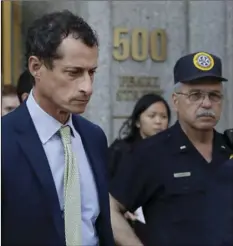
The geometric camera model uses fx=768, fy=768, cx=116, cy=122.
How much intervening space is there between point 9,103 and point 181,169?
125cm

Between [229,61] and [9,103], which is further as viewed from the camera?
[229,61]

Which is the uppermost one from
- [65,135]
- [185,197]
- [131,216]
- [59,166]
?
[65,135]

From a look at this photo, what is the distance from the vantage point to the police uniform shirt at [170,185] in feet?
11.1

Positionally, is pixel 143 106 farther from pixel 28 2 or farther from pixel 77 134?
pixel 77 134

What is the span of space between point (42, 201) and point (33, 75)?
45 cm

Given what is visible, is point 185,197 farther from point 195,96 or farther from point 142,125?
point 142,125

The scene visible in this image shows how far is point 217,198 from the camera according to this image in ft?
8.54

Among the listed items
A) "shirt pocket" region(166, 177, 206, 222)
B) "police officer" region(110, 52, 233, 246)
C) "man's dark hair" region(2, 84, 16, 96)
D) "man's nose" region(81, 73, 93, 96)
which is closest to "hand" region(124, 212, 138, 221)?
"police officer" region(110, 52, 233, 246)

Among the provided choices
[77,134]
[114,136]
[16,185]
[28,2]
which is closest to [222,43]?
[114,136]

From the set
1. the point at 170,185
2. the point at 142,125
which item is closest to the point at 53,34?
the point at 170,185

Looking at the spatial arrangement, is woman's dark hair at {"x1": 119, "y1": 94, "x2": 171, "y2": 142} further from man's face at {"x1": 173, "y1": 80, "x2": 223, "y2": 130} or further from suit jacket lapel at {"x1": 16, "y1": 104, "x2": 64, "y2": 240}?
suit jacket lapel at {"x1": 16, "y1": 104, "x2": 64, "y2": 240}

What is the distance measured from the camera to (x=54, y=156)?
2629mm

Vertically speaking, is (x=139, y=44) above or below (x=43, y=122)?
above

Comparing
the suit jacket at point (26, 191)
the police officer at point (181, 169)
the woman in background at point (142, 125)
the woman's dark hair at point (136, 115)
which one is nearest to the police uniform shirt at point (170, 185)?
the police officer at point (181, 169)
